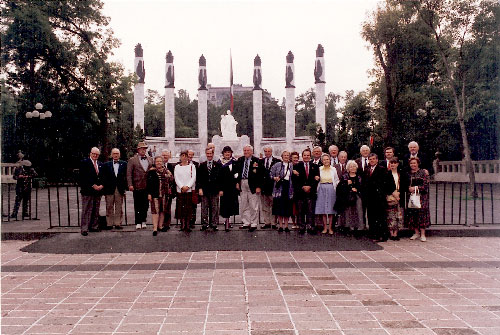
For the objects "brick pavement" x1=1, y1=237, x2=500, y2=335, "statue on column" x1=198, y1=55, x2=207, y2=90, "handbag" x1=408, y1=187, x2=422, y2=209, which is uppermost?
"statue on column" x1=198, y1=55, x2=207, y2=90

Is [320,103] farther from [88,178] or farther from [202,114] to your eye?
[88,178]

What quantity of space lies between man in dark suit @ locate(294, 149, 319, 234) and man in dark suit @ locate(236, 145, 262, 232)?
84 centimetres

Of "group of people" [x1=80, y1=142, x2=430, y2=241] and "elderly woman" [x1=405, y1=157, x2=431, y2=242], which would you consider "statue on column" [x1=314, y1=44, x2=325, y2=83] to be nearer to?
"group of people" [x1=80, y1=142, x2=430, y2=241]

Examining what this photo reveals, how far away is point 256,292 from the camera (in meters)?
5.51

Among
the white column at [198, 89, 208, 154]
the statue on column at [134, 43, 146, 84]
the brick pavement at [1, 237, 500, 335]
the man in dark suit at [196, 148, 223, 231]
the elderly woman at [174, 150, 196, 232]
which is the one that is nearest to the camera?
the brick pavement at [1, 237, 500, 335]

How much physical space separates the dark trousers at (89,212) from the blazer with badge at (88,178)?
0.10 metres

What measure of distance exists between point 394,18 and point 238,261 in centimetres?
2223

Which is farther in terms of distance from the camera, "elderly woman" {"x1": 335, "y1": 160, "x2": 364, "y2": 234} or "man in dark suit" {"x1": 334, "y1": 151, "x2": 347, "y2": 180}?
"man in dark suit" {"x1": 334, "y1": 151, "x2": 347, "y2": 180}

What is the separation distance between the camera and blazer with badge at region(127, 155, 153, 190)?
9781mm

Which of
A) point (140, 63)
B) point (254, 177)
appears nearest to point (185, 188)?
point (254, 177)

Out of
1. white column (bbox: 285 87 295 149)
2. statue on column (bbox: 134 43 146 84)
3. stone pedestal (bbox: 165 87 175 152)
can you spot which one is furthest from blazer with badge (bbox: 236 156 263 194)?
statue on column (bbox: 134 43 146 84)

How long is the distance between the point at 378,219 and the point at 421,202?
0.90 m

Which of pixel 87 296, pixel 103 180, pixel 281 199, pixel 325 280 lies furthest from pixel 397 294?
pixel 103 180

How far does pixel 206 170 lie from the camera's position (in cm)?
960
